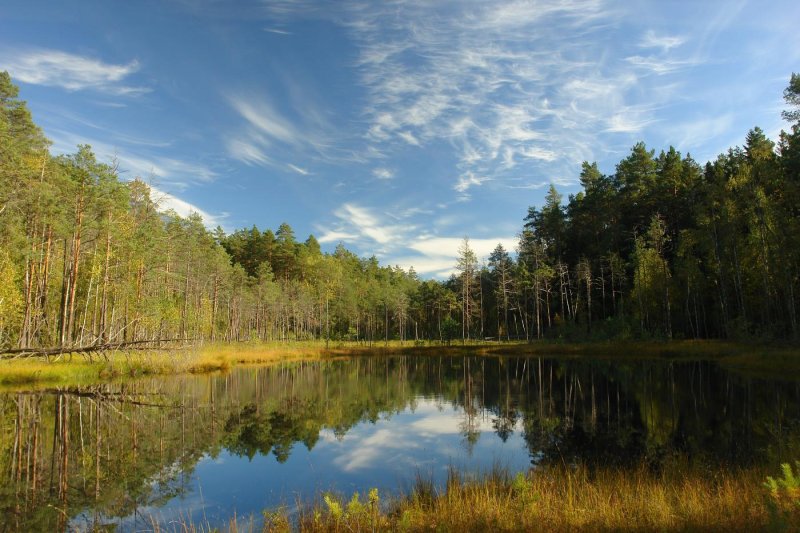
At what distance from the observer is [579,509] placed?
7766mm

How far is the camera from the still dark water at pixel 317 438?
37.0 feet

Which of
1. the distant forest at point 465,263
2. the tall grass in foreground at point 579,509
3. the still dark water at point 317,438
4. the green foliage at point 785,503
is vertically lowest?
the still dark water at point 317,438

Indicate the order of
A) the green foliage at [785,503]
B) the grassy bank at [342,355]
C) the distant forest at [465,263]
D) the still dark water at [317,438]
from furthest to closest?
the distant forest at [465,263] → the grassy bank at [342,355] → the still dark water at [317,438] → the green foliage at [785,503]

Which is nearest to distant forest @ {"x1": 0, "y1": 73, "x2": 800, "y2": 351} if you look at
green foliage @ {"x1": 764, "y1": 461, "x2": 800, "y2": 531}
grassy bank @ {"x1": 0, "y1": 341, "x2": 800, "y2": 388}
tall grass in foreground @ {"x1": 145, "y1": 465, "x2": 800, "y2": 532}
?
grassy bank @ {"x1": 0, "y1": 341, "x2": 800, "y2": 388}

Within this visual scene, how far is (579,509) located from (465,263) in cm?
6534

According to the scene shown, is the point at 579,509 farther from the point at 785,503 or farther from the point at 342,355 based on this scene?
the point at 342,355

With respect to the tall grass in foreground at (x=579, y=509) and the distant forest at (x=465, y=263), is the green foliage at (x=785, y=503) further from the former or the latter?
the distant forest at (x=465, y=263)

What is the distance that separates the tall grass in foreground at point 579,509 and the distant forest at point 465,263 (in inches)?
198

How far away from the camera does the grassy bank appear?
28.4m

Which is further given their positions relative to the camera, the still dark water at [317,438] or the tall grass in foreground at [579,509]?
the still dark water at [317,438]

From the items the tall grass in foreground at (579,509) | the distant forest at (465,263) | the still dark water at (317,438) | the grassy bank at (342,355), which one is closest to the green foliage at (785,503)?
the tall grass in foreground at (579,509)

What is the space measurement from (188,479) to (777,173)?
52118 mm

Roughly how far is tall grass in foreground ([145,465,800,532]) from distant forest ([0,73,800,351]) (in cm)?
503

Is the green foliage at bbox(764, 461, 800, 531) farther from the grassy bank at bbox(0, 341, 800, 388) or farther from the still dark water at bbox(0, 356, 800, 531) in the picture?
the grassy bank at bbox(0, 341, 800, 388)
